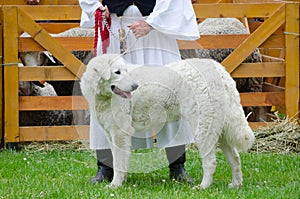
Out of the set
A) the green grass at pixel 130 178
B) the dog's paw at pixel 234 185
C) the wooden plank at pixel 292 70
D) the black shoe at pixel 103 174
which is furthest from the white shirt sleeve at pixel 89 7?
the wooden plank at pixel 292 70

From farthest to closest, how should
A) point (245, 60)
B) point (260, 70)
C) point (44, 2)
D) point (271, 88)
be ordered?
point (44, 2) → point (271, 88) → point (245, 60) → point (260, 70)

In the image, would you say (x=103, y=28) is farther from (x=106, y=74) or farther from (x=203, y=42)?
(x=203, y=42)

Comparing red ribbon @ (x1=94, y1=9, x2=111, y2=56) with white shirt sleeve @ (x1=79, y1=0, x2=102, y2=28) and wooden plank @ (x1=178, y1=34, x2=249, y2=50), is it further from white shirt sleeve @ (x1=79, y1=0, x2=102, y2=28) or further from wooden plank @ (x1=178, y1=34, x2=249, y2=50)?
wooden plank @ (x1=178, y1=34, x2=249, y2=50)

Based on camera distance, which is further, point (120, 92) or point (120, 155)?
point (120, 155)

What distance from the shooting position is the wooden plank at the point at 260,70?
24.2 feet

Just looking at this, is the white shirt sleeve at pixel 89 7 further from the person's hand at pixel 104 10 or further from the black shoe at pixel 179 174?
the black shoe at pixel 179 174

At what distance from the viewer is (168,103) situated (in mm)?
4969

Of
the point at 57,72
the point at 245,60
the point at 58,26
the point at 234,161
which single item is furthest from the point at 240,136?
the point at 58,26

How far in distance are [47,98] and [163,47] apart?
2346mm

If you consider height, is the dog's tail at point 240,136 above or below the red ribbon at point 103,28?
below

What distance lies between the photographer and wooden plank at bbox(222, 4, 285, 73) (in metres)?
7.27

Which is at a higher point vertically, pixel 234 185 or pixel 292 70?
pixel 292 70

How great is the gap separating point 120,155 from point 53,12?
2822 millimetres

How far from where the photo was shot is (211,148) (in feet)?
16.1
